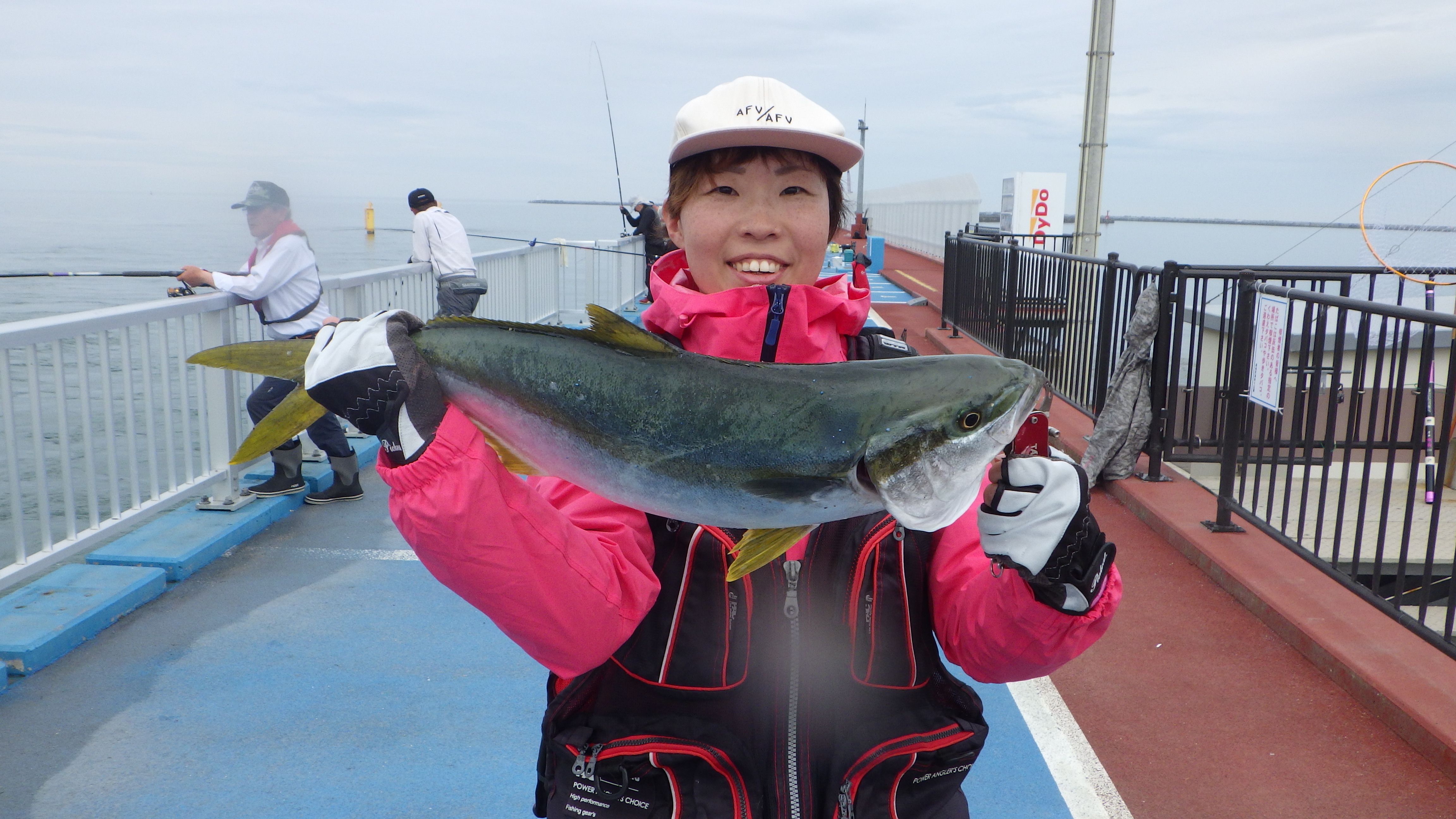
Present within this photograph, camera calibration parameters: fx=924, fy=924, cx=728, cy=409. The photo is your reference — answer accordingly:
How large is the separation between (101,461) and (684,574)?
32.8ft

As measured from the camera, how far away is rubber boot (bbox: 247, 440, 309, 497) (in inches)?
254

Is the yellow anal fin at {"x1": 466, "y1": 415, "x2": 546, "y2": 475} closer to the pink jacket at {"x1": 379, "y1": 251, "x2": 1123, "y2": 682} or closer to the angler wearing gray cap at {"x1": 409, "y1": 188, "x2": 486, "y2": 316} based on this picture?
the pink jacket at {"x1": 379, "y1": 251, "x2": 1123, "y2": 682}

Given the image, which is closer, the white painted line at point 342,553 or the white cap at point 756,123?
the white cap at point 756,123

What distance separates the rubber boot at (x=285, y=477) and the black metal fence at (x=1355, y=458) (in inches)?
247

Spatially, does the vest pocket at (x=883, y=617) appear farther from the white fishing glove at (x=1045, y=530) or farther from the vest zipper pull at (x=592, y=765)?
the vest zipper pull at (x=592, y=765)

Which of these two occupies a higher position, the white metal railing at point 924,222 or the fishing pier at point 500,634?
the white metal railing at point 924,222

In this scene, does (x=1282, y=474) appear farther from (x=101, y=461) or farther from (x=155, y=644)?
(x=101, y=461)

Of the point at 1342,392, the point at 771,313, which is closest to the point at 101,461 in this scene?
the point at 771,313

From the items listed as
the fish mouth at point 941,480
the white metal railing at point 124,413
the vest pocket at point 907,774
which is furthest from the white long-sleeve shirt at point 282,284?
the fish mouth at point 941,480

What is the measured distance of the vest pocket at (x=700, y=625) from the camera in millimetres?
1810

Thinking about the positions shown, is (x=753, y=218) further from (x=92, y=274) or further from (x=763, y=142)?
(x=92, y=274)

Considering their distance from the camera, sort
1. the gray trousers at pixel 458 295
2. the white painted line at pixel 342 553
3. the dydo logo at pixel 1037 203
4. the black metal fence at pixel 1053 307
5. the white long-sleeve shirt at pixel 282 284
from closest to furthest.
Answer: the white painted line at pixel 342 553
the white long-sleeve shirt at pixel 282 284
the black metal fence at pixel 1053 307
the gray trousers at pixel 458 295
the dydo logo at pixel 1037 203

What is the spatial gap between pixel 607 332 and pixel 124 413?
6868 millimetres

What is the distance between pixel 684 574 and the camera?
1836mm
